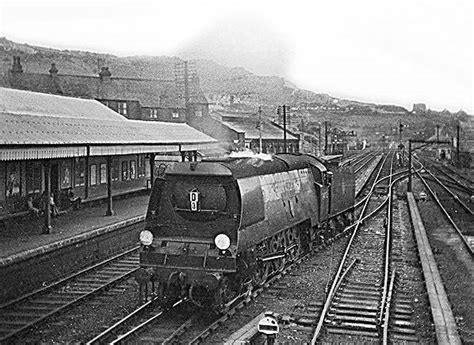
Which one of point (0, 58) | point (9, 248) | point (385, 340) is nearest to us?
point (385, 340)

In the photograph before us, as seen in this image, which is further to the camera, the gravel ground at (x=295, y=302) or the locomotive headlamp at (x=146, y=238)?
the locomotive headlamp at (x=146, y=238)

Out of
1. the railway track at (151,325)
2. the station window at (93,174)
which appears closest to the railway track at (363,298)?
the railway track at (151,325)

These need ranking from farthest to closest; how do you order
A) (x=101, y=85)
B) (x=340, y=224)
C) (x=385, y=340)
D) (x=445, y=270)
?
(x=101, y=85), (x=340, y=224), (x=445, y=270), (x=385, y=340)

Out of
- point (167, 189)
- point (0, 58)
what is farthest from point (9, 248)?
point (0, 58)

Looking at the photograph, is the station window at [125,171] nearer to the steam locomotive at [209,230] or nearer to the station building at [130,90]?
the steam locomotive at [209,230]

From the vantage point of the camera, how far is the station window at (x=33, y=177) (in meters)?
19.0

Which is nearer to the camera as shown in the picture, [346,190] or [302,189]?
[302,189]

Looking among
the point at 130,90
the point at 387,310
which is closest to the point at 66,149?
the point at 387,310

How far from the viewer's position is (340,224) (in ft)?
64.8

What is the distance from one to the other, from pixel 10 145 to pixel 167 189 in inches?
208

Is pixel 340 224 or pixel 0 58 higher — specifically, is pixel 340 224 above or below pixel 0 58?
below

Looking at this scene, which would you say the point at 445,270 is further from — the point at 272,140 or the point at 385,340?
the point at 272,140

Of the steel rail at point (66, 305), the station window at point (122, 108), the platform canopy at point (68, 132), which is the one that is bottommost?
the steel rail at point (66, 305)

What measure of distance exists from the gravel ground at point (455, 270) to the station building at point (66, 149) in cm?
658
